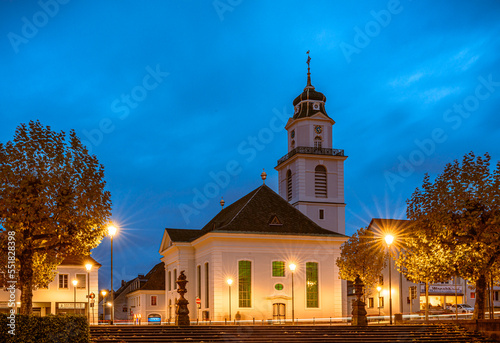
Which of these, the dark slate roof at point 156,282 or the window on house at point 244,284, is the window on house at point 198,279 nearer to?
the window on house at point 244,284

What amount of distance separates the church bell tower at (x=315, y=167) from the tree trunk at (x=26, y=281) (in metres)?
44.2

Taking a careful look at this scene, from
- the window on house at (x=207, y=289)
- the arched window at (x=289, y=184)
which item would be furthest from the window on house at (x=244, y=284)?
the arched window at (x=289, y=184)

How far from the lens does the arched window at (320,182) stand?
69750mm

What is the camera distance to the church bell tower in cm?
6888

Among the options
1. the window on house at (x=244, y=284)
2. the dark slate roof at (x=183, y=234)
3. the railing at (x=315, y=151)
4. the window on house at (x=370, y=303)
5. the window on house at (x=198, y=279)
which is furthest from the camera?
the window on house at (x=370, y=303)

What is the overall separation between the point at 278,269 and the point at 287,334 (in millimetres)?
19943

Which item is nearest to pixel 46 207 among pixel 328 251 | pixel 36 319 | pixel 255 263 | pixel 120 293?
pixel 36 319

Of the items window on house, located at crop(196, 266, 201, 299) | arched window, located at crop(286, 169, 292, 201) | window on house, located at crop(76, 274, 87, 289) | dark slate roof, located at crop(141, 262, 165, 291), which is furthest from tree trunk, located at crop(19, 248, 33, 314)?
dark slate roof, located at crop(141, 262, 165, 291)

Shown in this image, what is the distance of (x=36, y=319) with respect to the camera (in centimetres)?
2266

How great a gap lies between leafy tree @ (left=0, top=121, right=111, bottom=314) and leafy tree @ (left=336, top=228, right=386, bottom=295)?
26960 mm

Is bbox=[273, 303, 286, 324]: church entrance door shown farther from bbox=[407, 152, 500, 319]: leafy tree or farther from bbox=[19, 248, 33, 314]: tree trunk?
bbox=[19, 248, 33, 314]: tree trunk

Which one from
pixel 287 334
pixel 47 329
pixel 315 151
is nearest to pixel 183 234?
pixel 315 151

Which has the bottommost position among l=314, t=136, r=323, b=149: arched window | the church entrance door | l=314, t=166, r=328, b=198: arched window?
the church entrance door

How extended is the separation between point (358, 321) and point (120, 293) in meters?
72.1
